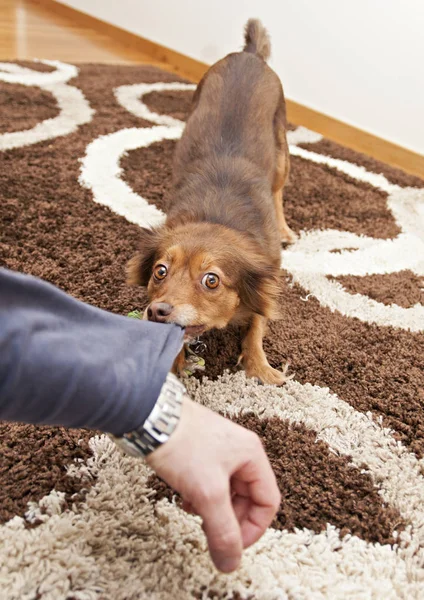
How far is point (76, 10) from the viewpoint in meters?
6.07

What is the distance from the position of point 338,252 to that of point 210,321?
0.89 meters

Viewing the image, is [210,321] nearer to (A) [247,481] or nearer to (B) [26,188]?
(A) [247,481]

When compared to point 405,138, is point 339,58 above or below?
above

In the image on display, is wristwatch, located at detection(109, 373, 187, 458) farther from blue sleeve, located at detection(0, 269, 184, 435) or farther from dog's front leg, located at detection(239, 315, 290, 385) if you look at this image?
dog's front leg, located at detection(239, 315, 290, 385)

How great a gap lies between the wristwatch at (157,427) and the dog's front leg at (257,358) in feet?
2.72

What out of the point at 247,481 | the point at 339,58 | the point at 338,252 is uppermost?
the point at 339,58

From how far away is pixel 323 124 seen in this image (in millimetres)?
3758

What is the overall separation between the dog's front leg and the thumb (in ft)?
2.63

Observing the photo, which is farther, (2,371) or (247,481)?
(247,481)

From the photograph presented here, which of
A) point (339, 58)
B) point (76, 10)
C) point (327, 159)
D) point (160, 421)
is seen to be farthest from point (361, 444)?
point (76, 10)

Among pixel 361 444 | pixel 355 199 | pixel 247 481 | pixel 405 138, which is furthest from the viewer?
pixel 405 138

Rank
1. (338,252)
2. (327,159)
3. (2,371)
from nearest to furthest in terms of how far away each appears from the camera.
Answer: (2,371) < (338,252) < (327,159)

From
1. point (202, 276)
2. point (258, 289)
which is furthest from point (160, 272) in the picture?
point (258, 289)

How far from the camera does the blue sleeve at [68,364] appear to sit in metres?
0.58
